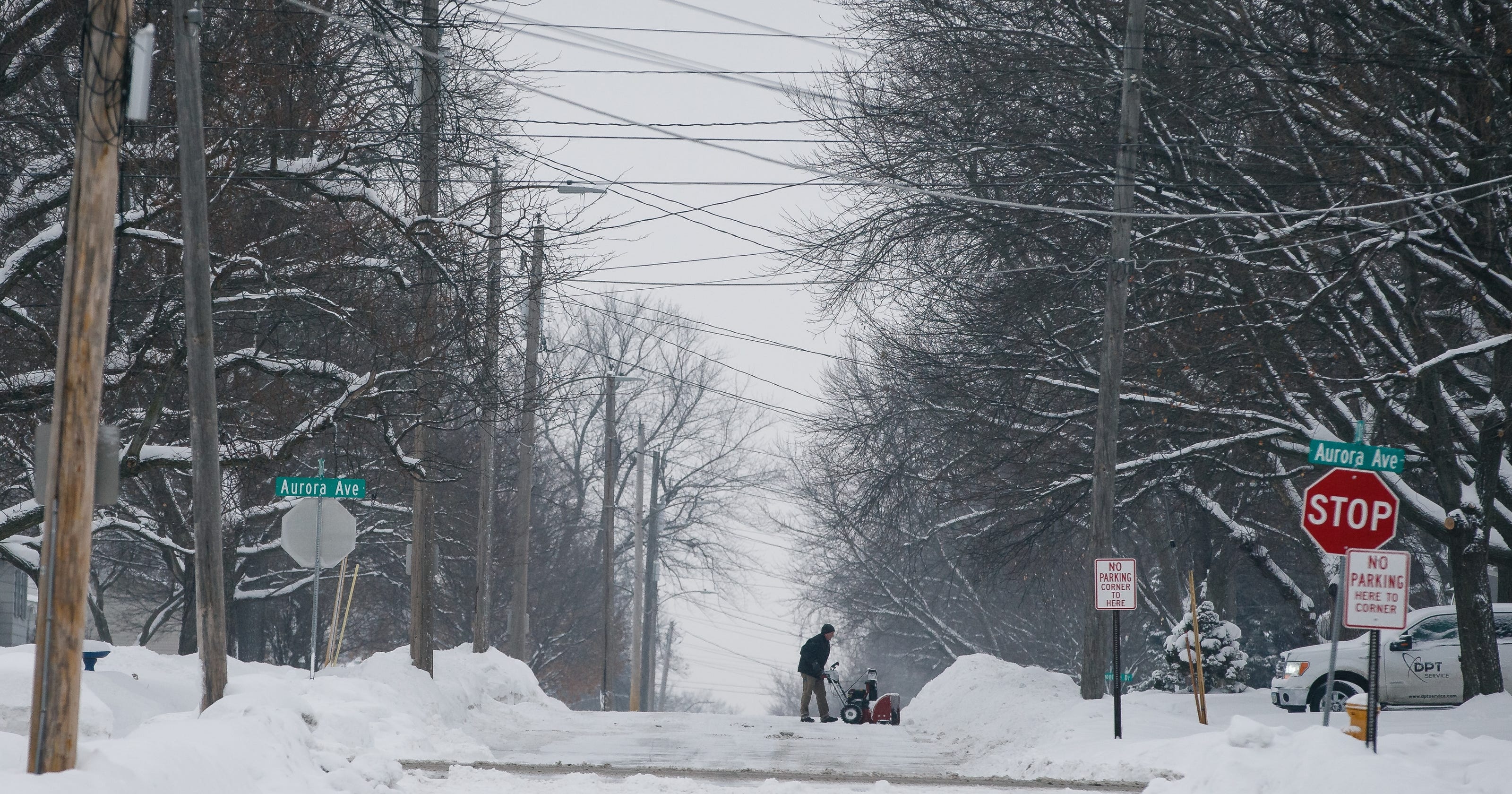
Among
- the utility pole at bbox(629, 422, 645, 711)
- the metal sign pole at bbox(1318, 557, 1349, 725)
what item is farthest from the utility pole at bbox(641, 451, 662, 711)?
the metal sign pole at bbox(1318, 557, 1349, 725)

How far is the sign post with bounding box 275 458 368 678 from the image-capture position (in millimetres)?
15453

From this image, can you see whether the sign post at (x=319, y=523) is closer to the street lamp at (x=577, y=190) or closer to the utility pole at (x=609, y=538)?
the street lamp at (x=577, y=190)

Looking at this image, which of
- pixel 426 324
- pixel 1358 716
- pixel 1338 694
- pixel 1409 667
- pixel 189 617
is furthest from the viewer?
pixel 189 617

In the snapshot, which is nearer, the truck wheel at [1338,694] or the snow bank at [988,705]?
the snow bank at [988,705]

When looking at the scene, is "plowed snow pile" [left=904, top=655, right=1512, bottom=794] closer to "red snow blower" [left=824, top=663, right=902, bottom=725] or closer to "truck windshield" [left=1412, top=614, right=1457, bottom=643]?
"red snow blower" [left=824, top=663, right=902, bottom=725]

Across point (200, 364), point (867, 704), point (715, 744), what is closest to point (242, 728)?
point (200, 364)

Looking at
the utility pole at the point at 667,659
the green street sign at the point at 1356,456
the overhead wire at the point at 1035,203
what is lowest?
the utility pole at the point at 667,659

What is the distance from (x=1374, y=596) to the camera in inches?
424

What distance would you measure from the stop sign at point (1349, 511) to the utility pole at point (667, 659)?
5862 centimetres

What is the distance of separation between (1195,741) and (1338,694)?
8.65m

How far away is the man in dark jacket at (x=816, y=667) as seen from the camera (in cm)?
2241

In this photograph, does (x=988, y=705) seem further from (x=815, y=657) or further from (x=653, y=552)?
(x=653, y=552)

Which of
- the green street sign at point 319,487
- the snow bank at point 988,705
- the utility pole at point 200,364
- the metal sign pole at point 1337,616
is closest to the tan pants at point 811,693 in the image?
the snow bank at point 988,705

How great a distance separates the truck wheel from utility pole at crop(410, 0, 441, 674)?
13.0 m
